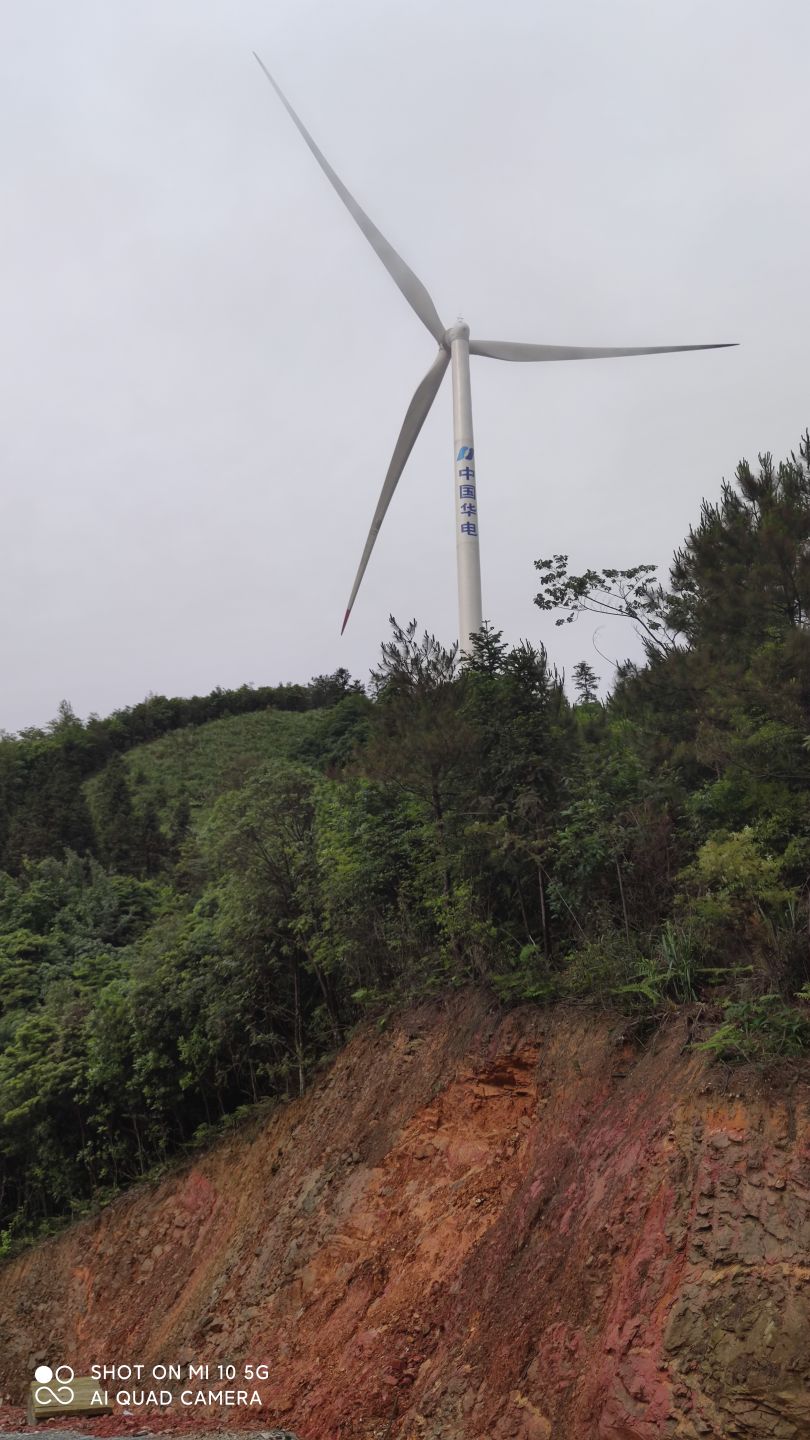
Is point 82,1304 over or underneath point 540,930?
underneath

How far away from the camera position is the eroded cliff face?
33.5 feet

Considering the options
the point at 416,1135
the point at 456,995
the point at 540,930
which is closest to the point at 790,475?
the point at 540,930

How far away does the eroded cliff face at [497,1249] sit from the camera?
10.2 metres

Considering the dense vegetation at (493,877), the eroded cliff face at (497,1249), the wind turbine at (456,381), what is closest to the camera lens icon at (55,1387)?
the eroded cliff face at (497,1249)

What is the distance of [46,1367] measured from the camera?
67.2 ft

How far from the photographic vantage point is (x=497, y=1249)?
523 inches

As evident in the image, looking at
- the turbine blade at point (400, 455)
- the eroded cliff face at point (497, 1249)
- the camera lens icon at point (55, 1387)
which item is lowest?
the camera lens icon at point (55, 1387)

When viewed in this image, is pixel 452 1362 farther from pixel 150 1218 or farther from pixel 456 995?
pixel 150 1218

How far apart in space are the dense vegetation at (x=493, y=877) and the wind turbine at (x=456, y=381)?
2334mm

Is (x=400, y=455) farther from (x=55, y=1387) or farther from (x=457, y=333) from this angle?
(x=55, y=1387)

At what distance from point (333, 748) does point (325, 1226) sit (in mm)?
34675

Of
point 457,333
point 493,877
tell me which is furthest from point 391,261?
point 493,877

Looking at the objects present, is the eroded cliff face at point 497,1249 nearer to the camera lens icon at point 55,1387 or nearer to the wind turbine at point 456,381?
the camera lens icon at point 55,1387

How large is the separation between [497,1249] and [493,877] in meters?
5.72
